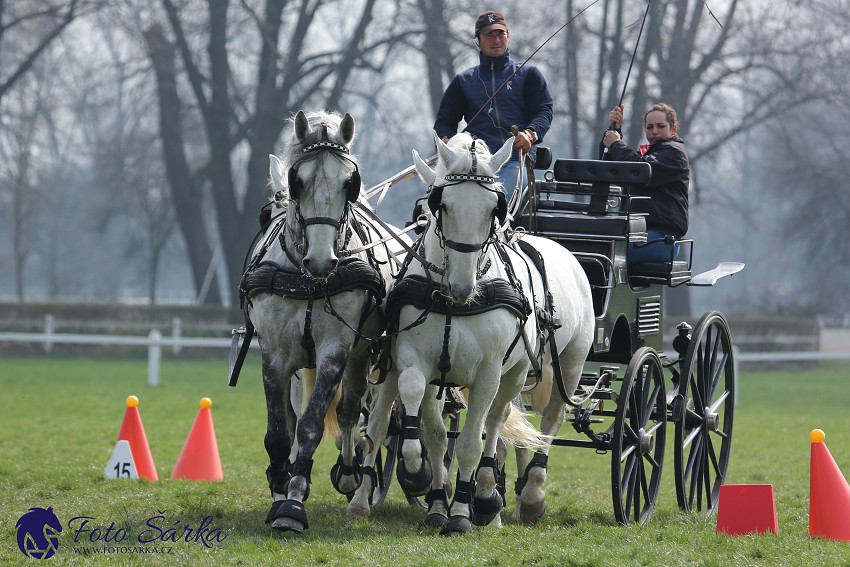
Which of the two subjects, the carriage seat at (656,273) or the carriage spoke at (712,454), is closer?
the carriage seat at (656,273)

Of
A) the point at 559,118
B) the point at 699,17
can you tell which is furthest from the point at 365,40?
the point at 699,17

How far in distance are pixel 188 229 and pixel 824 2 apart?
1572 cm

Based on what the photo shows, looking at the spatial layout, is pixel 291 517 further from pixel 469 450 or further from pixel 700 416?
pixel 700 416

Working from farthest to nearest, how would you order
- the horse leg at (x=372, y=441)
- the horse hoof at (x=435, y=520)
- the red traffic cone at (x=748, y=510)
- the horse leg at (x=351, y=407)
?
the horse leg at (x=372, y=441), the horse leg at (x=351, y=407), the horse hoof at (x=435, y=520), the red traffic cone at (x=748, y=510)

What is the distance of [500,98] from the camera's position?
822 centimetres

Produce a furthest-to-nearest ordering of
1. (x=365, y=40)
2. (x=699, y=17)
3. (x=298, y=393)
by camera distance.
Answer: (x=365, y=40)
(x=699, y=17)
(x=298, y=393)

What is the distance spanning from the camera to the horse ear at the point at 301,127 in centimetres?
632

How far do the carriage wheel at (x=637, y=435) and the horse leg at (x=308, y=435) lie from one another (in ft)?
6.24

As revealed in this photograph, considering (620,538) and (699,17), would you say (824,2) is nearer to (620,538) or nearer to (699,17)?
(699,17)

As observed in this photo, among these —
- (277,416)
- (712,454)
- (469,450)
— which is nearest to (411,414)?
(469,450)

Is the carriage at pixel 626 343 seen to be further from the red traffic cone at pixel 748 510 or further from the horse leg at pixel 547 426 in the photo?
the red traffic cone at pixel 748 510

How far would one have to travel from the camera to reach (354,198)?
6.32 m

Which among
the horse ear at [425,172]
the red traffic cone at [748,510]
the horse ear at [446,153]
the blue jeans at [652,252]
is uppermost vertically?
the horse ear at [446,153]

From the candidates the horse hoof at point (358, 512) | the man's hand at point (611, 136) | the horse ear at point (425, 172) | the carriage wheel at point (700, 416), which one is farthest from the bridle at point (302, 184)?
the carriage wheel at point (700, 416)
